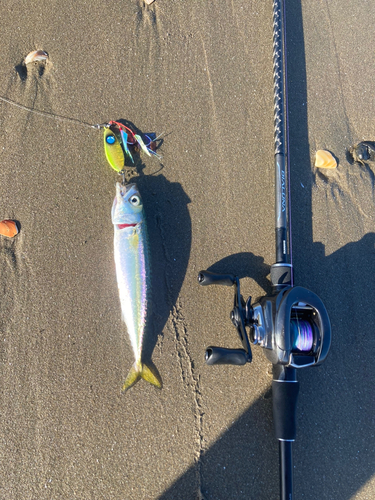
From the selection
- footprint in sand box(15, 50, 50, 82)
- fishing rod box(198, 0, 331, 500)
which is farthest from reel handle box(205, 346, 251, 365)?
footprint in sand box(15, 50, 50, 82)

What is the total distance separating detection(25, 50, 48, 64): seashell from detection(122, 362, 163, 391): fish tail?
9.20ft

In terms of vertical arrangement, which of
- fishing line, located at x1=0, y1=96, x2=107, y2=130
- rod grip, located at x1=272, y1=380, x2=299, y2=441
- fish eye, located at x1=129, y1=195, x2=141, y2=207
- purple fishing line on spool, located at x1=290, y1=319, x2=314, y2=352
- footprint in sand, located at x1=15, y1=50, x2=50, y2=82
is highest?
footprint in sand, located at x1=15, y1=50, x2=50, y2=82

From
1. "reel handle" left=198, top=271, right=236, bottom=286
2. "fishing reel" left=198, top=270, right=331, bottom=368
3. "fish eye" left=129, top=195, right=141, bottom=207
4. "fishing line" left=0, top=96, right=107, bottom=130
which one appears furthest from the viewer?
"fishing line" left=0, top=96, right=107, bottom=130

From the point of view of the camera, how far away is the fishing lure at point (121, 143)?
8.23 feet

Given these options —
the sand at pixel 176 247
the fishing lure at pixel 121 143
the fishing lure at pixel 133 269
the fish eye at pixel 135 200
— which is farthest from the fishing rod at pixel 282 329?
the fishing lure at pixel 121 143

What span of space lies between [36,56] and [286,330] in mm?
3088

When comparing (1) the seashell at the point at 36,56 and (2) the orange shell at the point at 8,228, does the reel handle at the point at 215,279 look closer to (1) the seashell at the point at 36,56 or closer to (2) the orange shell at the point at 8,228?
(2) the orange shell at the point at 8,228

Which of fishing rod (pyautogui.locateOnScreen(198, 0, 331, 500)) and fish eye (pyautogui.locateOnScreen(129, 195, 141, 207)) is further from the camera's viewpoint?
fish eye (pyautogui.locateOnScreen(129, 195, 141, 207))

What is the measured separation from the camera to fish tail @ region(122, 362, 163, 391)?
2367 millimetres

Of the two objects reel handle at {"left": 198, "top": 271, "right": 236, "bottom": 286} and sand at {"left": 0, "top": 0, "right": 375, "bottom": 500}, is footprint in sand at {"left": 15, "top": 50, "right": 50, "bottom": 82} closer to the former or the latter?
sand at {"left": 0, "top": 0, "right": 375, "bottom": 500}

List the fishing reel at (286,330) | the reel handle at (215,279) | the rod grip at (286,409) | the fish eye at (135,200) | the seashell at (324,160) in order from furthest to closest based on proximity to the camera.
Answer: the seashell at (324,160), the fish eye at (135,200), the reel handle at (215,279), the rod grip at (286,409), the fishing reel at (286,330)

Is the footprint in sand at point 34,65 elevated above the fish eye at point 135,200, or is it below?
above

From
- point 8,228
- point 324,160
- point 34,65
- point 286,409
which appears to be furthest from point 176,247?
point 34,65

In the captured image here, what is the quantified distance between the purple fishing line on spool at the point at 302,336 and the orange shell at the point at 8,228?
91.7 inches
